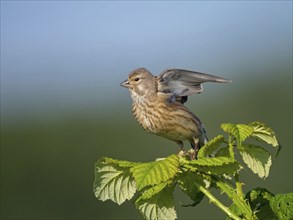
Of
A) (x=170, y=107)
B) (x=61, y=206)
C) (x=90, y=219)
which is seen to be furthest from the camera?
(x=61, y=206)

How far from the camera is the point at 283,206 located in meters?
2.02

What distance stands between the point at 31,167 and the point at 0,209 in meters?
1.82

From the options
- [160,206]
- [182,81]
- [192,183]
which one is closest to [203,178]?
[192,183]

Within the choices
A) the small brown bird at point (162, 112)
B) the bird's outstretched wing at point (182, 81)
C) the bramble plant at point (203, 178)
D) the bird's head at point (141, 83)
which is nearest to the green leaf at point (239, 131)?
the bramble plant at point (203, 178)

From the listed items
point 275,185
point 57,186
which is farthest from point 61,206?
point 275,185

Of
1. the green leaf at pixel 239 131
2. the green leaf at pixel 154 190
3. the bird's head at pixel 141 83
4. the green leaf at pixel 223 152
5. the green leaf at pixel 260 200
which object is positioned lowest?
the green leaf at pixel 260 200

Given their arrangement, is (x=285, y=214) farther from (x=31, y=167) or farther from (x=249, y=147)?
(x=31, y=167)

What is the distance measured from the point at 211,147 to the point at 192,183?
0.38 ft

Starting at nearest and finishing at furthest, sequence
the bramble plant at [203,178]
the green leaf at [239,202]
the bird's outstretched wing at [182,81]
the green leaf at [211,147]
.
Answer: the green leaf at [239,202]
the bramble plant at [203,178]
the green leaf at [211,147]
the bird's outstretched wing at [182,81]

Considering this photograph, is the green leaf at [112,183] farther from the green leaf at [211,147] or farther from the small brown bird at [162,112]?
the small brown bird at [162,112]

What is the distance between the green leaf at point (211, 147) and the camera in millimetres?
2197

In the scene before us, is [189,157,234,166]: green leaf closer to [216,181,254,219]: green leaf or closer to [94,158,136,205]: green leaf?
[216,181,254,219]: green leaf

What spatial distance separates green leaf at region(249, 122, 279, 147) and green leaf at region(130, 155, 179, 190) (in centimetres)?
24

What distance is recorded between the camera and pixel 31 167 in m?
12.9
